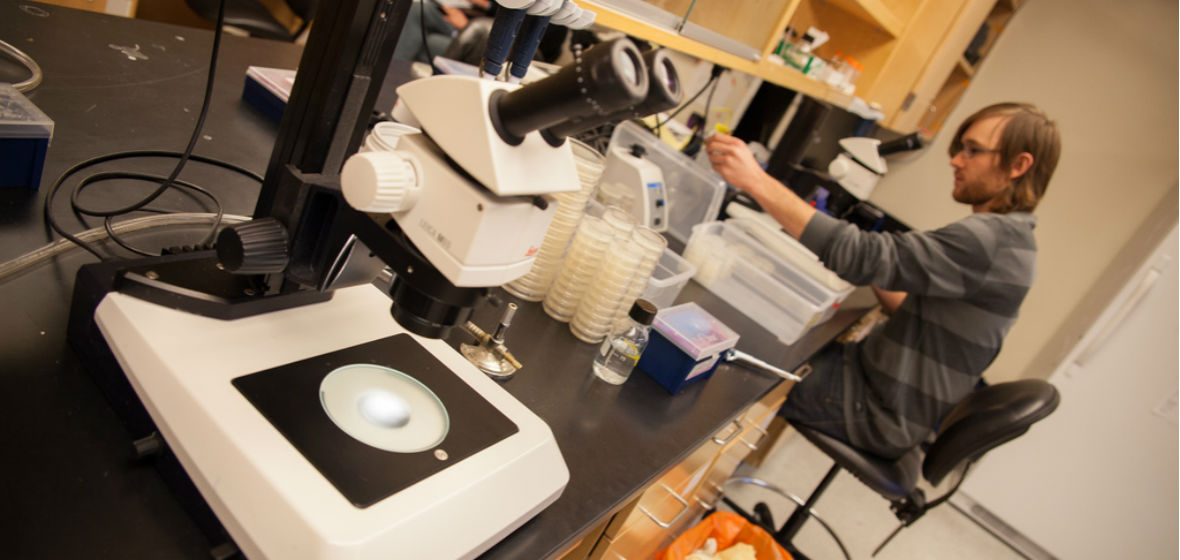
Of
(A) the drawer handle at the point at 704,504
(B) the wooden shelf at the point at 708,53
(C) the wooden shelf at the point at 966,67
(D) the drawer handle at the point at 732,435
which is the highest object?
(C) the wooden shelf at the point at 966,67

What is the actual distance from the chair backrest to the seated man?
5cm

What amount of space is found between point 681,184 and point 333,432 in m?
1.52

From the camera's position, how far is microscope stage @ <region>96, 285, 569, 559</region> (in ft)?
1.59

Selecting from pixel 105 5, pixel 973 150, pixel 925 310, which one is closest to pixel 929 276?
pixel 925 310

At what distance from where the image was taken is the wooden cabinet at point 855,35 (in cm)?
129

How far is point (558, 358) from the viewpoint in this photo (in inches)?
41.5

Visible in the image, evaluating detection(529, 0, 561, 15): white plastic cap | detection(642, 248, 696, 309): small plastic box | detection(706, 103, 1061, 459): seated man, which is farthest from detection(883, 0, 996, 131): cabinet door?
detection(529, 0, 561, 15): white plastic cap

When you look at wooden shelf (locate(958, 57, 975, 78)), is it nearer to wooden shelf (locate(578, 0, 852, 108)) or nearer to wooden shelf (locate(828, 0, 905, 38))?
wooden shelf (locate(828, 0, 905, 38))

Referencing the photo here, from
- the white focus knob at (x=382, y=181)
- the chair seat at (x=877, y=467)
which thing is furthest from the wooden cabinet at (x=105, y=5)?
the chair seat at (x=877, y=467)

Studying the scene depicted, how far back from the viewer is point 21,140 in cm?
77

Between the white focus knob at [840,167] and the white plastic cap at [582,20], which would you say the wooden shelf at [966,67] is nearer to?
the white focus knob at [840,167]

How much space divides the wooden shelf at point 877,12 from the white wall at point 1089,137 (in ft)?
5.58

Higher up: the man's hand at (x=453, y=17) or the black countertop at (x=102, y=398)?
the man's hand at (x=453, y=17)

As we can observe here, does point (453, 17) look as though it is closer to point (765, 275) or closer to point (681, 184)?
point (681, 184)
